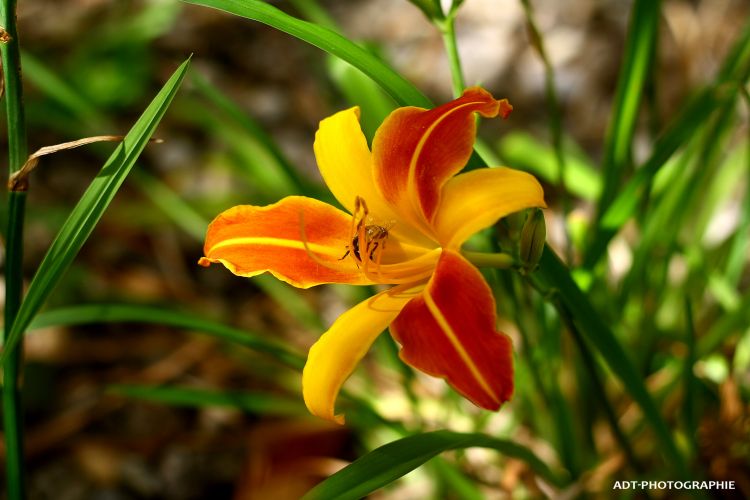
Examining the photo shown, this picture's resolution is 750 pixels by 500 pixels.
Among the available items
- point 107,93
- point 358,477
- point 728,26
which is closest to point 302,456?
point 358,477

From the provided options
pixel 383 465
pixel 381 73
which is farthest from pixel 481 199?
pixel 383 465

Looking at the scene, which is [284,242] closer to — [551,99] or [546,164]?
[551,99]

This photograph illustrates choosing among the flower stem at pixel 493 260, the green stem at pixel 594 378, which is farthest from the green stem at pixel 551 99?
the flower stem at pixel 493 260

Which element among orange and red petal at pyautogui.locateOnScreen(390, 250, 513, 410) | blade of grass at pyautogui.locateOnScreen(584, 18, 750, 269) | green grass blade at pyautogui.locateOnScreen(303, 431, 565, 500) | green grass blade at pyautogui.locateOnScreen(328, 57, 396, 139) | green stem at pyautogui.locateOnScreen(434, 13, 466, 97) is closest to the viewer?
orange and red petal at pyautogui.locateOnScreen(390, 250, 513, 410)

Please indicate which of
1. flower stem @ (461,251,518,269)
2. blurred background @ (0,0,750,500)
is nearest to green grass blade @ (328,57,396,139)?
blurred background @ (0,0,750,500)

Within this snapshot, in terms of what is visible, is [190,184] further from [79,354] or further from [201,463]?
[201,463]

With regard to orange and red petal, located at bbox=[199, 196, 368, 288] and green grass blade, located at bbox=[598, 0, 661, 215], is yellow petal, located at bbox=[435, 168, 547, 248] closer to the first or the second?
orange and red petal, located at bbox=[199, 196, 368, 288]
